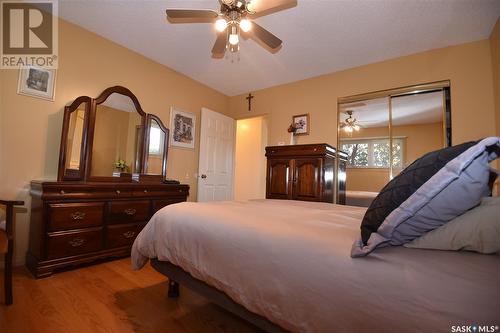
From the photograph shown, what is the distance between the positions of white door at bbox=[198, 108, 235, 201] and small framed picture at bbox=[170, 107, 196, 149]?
0.55 ft

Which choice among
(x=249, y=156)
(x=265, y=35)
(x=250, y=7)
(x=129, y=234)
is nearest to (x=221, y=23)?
(x=250, y=7)

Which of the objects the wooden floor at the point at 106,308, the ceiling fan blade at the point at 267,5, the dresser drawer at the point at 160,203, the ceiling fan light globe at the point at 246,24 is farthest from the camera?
the dresser drawer at the point at 160,203

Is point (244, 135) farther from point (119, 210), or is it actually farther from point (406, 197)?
point (406, 197)

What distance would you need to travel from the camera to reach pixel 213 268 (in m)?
1.09

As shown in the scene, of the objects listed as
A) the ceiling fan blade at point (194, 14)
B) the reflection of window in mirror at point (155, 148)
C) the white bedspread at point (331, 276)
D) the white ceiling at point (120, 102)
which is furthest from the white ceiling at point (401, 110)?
the white ceiling at point (120, 102)

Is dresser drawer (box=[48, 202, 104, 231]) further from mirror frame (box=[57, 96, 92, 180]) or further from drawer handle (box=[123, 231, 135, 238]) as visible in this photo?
mirror frame (box=[57, 96, 92, 180])

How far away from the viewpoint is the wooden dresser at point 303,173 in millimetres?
2969

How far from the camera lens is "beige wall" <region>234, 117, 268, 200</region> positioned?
17.5 ft

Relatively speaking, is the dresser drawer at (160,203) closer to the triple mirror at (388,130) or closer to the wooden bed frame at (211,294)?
the wooden bed frame at (211,294)

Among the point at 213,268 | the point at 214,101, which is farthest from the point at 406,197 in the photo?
the point at 214,101

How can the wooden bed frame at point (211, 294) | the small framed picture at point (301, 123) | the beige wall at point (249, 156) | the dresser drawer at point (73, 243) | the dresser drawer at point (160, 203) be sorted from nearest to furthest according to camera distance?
the wooden bed frame at point (211, 294), the dresser drawer at point (73, 243), the dresser drawer at point (160, 203), the small framed picture at point (301, 123), the beige wall at point (249, 156)

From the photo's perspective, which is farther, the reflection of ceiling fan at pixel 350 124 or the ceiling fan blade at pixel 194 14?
the reflection of ceiling fan at pixel 350 124

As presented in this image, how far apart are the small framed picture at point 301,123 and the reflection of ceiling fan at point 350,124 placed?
1.75 feet

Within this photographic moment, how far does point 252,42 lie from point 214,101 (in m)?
1.73
